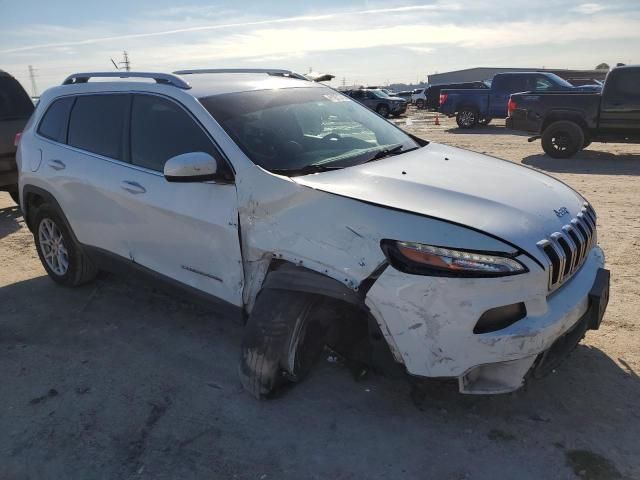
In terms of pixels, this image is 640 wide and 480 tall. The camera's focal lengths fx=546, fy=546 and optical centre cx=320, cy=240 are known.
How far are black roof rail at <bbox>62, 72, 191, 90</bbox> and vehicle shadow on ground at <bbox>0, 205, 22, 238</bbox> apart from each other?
3.36m

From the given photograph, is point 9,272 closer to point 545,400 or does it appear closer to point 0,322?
point 0,322

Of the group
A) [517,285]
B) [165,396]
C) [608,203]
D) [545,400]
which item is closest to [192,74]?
[165,396]

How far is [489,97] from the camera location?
20.1 metres

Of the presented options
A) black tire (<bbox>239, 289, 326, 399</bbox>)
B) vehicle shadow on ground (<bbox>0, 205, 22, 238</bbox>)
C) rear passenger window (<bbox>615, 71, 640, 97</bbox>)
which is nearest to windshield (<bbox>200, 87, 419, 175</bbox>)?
black tire (<bbox>239, 289, 326, 399</bbox>)

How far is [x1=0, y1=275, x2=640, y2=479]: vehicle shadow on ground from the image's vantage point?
105 inches

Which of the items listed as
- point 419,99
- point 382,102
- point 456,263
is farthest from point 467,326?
point 419,99

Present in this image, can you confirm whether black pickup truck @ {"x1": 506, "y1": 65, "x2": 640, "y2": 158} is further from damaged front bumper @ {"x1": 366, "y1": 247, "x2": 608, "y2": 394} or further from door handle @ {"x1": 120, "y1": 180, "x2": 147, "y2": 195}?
door handle @ {"x1": 120, "y1": 180, "x2": 147, "y2": 195}

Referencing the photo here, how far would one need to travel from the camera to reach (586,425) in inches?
111

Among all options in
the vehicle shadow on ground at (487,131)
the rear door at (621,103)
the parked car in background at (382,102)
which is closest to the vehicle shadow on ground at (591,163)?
the rear door at (621,103)

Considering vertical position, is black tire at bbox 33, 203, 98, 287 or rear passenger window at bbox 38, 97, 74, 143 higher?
rear passenger window at bbox 38, 97, 74, 143

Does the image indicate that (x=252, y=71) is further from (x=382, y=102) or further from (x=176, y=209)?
(x=382, y=102)

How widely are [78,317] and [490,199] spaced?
10.9ft

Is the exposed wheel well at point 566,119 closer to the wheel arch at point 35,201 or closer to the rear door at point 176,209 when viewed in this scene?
the rear door at point 176,209

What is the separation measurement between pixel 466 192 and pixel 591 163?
9.78 meters
